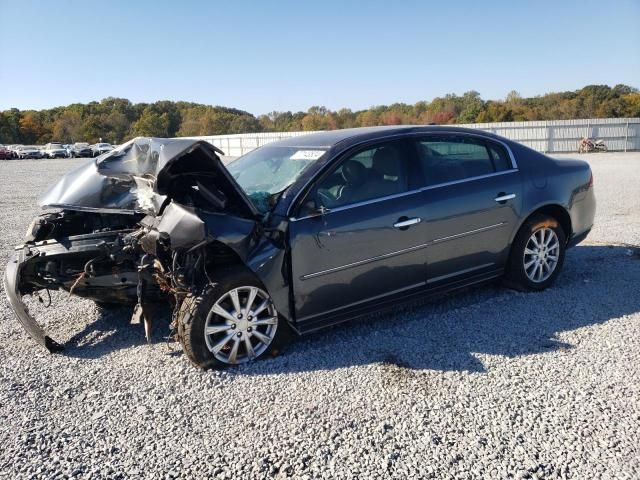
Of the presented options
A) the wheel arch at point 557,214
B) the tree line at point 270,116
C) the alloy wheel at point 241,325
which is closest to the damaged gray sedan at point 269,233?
the alloy wheel at point 241,325

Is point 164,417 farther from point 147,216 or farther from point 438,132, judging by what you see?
point 438,132

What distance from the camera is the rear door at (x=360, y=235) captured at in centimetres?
371

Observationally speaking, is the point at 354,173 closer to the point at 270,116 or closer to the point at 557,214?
the point at 557,214

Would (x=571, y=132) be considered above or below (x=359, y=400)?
above

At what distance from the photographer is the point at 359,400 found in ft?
10.2

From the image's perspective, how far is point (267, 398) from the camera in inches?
126

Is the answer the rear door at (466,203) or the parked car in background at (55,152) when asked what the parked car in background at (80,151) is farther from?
the rear door at (466,203)

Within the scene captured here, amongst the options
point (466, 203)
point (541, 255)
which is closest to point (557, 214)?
point (541, 255)

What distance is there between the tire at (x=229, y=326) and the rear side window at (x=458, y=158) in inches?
68.9

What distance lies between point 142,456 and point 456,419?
5.70 feet

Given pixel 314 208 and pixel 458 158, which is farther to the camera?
pixel 458 158

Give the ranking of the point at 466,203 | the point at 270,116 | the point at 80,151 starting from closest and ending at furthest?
the point at 466,203, the point at 80,151, the point at 270,116

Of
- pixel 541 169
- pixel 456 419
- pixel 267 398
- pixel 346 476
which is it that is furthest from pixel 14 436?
pixel 541 169

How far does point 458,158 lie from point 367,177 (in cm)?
103
